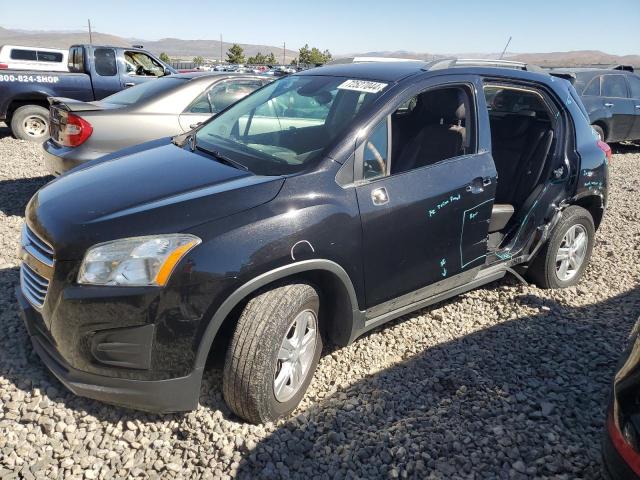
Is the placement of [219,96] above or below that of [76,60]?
below

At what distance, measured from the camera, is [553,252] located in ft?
13.6

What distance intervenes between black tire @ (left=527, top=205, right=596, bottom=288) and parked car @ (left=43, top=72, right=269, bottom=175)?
326cm

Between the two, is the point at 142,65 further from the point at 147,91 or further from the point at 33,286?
the point at 33,286

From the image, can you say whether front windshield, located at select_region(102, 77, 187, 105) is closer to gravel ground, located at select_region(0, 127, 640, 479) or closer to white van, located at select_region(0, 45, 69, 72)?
gravel ground, located at select_region(0, 127, 640, 479)

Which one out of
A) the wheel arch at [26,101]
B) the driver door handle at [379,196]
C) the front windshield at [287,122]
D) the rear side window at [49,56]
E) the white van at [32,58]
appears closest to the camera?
the driver door handle at [379,196]

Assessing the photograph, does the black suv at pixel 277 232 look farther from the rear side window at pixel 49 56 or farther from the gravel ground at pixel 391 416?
the rear side window at pixel 49 56

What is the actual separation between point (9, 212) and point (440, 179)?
4.77 m

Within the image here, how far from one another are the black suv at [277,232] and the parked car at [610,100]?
7.26 meters

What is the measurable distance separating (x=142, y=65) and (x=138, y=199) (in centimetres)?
956

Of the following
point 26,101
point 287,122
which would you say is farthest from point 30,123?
point 287,122

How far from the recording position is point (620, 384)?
1980 mm

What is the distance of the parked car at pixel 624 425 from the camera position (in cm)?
179

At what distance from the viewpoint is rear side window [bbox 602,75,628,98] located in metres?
10.5

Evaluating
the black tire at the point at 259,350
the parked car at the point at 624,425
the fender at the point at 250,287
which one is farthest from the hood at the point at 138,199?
the parked car at the point at 624,425
